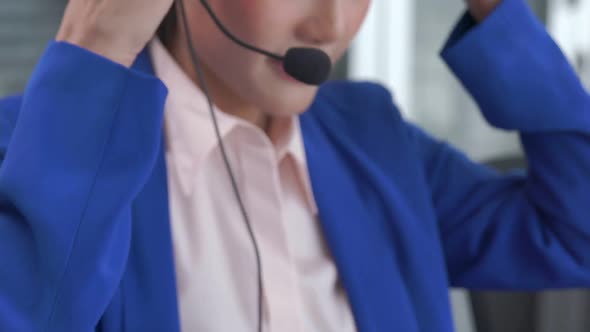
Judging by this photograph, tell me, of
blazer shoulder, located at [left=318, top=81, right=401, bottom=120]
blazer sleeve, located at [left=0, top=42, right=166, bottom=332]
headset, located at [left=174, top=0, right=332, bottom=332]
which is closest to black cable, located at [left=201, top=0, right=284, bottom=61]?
headset, located at [left=174, top=0, right=332, bottom=332]

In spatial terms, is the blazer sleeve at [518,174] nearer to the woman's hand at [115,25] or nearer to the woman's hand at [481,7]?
the woman's hand at [481,7]

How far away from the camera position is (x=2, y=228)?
25.7 inches

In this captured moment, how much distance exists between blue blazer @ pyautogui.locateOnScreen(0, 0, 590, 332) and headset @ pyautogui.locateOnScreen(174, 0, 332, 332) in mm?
63

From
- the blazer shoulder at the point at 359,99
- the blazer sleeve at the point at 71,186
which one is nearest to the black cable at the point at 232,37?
the blazer sleeve at the point at 71,186

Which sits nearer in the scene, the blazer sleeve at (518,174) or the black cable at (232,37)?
the black cable at (232,37)

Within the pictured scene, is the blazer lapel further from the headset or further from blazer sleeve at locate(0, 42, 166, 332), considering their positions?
blazer sleeve at locate(0, 42, 166, 332)

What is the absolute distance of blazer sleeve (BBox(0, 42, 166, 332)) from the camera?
0.63 metres

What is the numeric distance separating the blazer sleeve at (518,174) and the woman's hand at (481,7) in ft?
0.04

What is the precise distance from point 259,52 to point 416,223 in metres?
0.29

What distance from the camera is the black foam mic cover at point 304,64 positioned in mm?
761

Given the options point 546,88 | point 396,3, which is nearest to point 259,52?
point 546,88

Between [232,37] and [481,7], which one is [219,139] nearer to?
[232,37]

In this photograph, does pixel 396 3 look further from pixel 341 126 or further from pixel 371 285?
pixel 371 285

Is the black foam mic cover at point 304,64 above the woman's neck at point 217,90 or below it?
above
